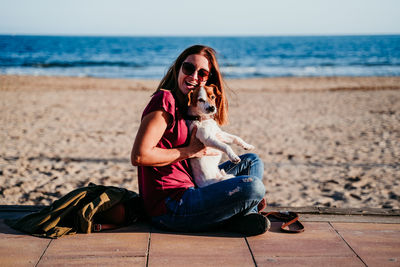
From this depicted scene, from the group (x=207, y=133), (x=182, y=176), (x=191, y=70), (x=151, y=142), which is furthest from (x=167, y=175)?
(x=191, y=70)

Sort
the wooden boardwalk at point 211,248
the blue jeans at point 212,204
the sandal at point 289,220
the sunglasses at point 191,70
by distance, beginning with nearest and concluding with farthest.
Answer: the wooden boardwalk at point 211,248, the blue jeans at point 212,204, the sunglasses at point 191,70, the sandal at point 289,220

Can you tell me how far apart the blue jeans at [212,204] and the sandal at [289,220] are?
362mm

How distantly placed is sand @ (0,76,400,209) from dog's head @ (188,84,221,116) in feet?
7.66

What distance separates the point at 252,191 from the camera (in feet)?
9.61

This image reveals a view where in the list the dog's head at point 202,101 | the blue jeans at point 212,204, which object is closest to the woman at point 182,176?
the blue jeans at point 212,204

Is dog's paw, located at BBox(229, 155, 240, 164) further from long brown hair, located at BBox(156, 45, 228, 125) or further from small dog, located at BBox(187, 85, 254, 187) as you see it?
long brown hair, located at BBox(156, 45, 228, 125)

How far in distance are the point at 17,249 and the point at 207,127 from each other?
155cm

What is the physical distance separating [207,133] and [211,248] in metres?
0.81

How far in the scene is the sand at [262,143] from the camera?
5.27 metres

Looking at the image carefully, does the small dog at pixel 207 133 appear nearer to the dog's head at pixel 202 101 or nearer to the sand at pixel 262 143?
the dog's head at pixel 202 101

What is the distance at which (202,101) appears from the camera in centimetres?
288

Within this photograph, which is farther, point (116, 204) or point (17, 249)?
point (116, 204)

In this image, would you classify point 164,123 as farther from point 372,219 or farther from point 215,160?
point 372,219

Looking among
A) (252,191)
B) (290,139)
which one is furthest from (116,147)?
(252,191)
